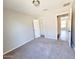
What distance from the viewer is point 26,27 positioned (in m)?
5.91

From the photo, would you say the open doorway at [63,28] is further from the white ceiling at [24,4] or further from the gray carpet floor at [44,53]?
the gray carpet floor at [44,53]

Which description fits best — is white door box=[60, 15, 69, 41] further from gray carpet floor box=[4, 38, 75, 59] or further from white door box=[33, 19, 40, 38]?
gray carpet floor box=[4, 38, 75, 59]

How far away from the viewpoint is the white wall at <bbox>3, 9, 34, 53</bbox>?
3.97 meters

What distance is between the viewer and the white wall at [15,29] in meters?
3.97

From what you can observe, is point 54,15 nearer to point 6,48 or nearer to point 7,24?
point 7,24

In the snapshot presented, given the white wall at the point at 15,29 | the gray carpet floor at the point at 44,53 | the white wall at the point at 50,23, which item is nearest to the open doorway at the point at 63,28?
the white wall at the point at 50,23

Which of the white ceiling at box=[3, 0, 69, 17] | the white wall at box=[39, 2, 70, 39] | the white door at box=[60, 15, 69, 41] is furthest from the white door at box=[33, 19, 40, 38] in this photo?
the white ceiling at box=[3, 0, 69, 17]

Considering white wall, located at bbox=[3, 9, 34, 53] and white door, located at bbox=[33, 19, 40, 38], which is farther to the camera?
white door, located at bbox=[33, 19, 40, 38]

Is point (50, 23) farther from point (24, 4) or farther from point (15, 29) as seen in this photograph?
point (24, 4)

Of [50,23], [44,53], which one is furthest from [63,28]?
[44,53]

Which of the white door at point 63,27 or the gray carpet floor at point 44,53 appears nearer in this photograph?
the gray carpet floor at point 44,53

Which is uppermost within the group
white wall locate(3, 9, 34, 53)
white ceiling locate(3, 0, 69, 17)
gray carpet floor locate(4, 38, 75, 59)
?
white ceiling locate(3, 0, 69, 17)

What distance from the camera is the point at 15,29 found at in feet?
15.2

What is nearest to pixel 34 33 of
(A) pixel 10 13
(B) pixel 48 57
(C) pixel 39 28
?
(C) pixel 39 28
